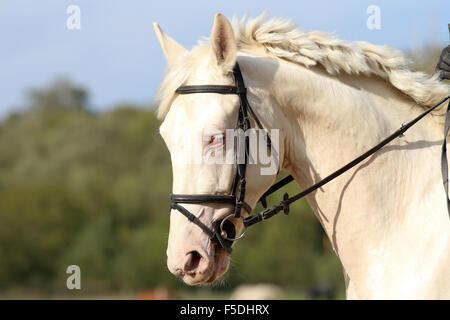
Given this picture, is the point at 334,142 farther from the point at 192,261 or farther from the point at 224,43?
the point at 192,261

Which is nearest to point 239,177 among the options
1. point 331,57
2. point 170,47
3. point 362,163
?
point 362,163

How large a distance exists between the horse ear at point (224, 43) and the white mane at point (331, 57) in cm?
19

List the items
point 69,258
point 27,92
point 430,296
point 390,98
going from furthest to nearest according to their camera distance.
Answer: point 27,92 < point 69,258 < point 390,98 < point 430,296

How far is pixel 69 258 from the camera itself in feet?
144

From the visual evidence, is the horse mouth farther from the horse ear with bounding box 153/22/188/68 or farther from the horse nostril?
the horse ear with bounding box 153/22/188/68

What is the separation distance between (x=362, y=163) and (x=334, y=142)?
0.77 feet

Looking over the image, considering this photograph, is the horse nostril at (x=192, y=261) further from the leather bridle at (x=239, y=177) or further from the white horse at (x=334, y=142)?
the leather bridle at (x=239, y=177)

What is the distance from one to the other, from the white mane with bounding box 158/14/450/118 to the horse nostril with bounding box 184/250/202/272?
98 centimetres

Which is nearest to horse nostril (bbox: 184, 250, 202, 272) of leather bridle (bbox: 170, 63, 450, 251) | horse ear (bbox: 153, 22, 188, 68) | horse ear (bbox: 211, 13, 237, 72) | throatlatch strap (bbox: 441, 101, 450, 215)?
leather bridle (bbox: 170, 63, 450, 251)

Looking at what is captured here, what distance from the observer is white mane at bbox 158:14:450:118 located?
4445 mm

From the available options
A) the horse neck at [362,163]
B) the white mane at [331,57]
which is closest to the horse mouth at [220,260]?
the horse neck at [362,163]

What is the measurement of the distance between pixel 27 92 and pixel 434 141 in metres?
78.2
